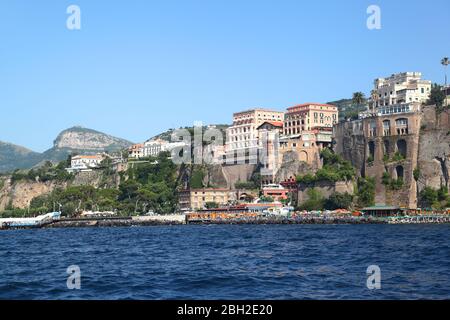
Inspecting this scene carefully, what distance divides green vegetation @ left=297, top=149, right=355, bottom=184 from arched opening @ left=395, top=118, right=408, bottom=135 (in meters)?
10.2

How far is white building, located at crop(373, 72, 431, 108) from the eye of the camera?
4385 inches

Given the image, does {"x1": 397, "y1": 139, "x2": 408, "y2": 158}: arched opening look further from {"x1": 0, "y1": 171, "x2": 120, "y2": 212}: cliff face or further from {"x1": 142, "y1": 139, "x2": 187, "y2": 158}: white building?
{"x1": 142, "y1": 139, "x2": 187, "y2": 158}: white building

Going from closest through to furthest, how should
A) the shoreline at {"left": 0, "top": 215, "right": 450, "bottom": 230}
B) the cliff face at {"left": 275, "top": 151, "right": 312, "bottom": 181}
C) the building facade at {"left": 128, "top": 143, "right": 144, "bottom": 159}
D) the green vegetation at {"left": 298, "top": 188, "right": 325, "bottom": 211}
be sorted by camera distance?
the shoreline at {"left": 0, "top": 215, "right": 450, "bottom": 230} < the green vegetation at {"left": 298, "top": 188, "right": 325, "bottom": 211} < the cliff face at {"left": 275, "top": 151, "right": 312, "bottom": 181} < the building facade at {"left": 128, "top": 143, "right": 144, "bottom": 159}

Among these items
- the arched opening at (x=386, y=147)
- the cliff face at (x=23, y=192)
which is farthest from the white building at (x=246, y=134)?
the cliff face at (x=23, y=192)

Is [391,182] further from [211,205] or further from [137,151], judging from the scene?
[137,151]

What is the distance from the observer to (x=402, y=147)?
9675 cm

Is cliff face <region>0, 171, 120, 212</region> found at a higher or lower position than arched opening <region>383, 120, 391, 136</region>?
lower

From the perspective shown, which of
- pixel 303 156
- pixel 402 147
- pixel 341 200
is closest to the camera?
pixel 402 147

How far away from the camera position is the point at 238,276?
28.0 meters

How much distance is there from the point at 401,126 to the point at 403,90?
17.6m

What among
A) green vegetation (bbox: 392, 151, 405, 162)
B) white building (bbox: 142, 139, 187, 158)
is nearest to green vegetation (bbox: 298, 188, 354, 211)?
green vegetation (bbox: 392, 151, 405, 162)

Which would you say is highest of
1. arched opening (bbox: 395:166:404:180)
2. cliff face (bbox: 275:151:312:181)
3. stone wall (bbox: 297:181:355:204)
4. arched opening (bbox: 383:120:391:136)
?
arched opening (bbox: 383:120:391:136)

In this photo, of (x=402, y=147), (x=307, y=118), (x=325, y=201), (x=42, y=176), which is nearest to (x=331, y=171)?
(x=325, y=201)
